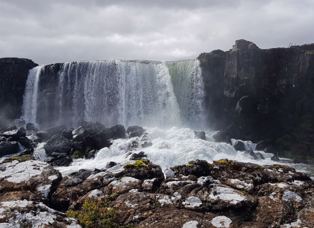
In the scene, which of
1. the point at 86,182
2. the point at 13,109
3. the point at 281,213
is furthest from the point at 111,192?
the point at 13,109

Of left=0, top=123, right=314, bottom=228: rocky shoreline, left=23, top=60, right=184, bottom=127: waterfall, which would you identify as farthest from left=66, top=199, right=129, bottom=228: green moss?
left=23, top=60, right=184, bottom=127: waterfall

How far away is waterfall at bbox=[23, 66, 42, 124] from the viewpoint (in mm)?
67125

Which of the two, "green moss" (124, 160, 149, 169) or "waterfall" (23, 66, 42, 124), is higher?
"green moss" (124, 160, 149, 169)

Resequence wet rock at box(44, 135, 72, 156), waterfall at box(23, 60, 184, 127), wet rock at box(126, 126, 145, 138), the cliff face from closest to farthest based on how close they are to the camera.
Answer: wet rock at box(44, 135, 72, 156), wet rock at box(126, 126, 145, 138), waterfall at box(23, 60, 184, 127), the cliff face

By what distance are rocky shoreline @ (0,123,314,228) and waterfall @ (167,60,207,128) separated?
50.4 metres

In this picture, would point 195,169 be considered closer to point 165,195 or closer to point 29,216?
point 165,195

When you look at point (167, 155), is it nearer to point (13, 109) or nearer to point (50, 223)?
point (50, 223)

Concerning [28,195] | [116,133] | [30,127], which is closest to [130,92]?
[116,133]

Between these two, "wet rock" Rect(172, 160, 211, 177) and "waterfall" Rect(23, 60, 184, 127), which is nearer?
"wet rock" Rect(172, 160, 211, 177)

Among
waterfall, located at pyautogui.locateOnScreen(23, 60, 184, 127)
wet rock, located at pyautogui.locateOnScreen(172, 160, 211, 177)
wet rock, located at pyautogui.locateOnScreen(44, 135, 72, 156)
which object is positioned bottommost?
wet rock, located at pyautogui.locateOnScreen(44, 135, 72, 156)

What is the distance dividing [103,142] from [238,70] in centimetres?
2246

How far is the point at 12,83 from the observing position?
228ft

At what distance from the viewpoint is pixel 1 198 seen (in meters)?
8.59

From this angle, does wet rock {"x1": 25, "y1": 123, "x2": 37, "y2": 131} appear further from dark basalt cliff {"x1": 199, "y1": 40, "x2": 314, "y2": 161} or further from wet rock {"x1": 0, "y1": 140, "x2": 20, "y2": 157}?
dark basalt cliff {"x1": 199, "y1": 40, "x2": 314, "y2": 161}
